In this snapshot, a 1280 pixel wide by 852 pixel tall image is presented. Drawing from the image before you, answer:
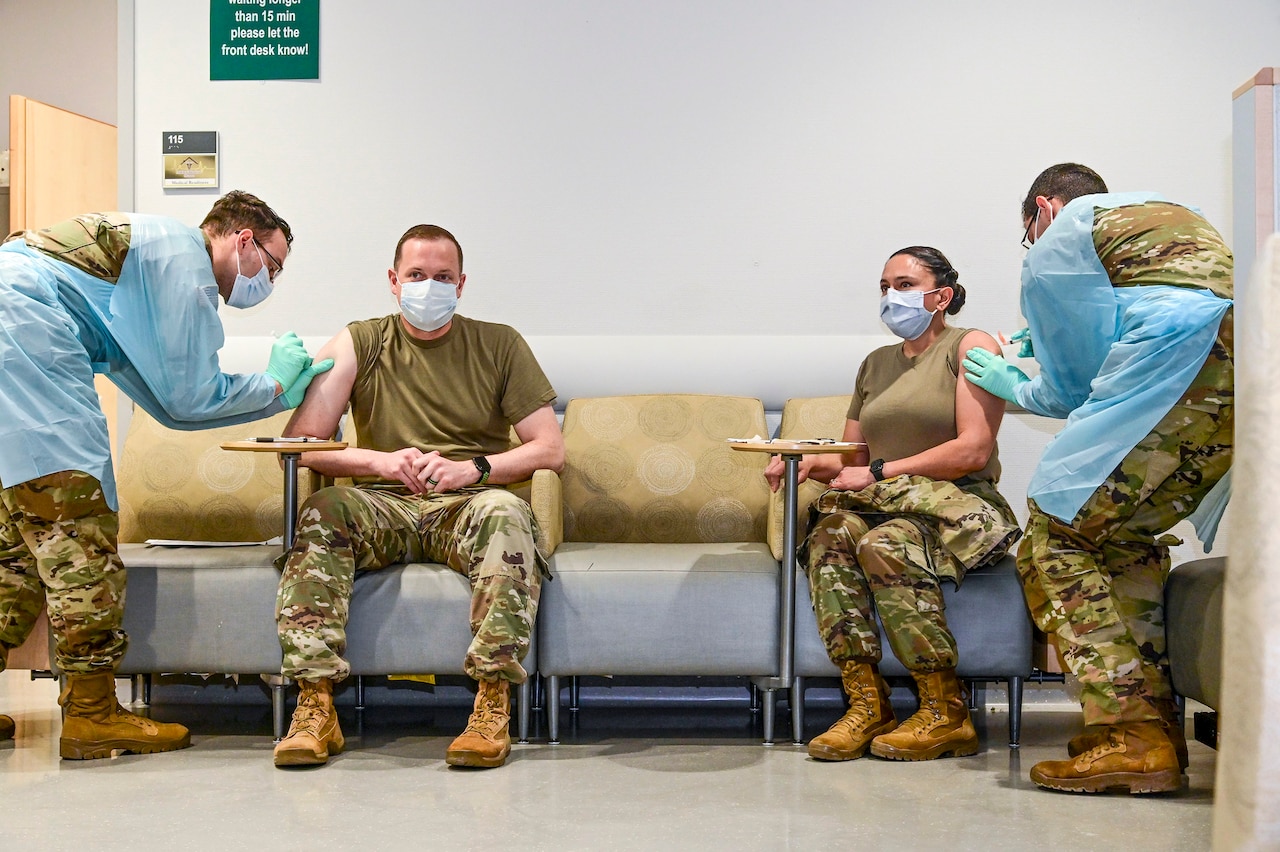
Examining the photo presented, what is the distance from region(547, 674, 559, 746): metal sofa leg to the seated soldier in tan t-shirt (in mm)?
222

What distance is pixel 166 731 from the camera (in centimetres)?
282

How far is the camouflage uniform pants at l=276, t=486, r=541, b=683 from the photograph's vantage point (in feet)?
8.80

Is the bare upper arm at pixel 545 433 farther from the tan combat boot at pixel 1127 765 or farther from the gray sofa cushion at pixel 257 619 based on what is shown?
the tan combat boot at pixel 1127 765

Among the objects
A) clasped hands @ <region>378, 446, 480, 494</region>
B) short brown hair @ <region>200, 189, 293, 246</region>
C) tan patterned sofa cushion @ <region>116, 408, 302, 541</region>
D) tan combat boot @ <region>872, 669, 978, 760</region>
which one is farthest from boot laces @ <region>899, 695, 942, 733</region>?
short brown hair @ <region>200, 189, 293, 246</region>

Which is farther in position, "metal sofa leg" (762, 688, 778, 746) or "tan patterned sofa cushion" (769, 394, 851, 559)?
"tan patterned sofa cushion" (769, 394, 851, 559)

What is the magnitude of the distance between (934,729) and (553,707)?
900 millimetres

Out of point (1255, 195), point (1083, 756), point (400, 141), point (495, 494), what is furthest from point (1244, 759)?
point (400, 141)

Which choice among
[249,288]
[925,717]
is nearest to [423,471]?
[249,288]

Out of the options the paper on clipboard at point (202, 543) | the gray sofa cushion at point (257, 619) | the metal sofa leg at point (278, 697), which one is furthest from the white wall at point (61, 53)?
the metal sofa leg at point (278, 697)

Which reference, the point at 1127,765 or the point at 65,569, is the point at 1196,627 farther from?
the point at 65,569

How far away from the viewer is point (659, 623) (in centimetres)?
289

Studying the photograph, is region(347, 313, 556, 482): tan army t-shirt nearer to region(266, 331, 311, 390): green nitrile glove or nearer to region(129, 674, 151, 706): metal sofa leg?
region(266, 331, 311, 390): green nitrile glove

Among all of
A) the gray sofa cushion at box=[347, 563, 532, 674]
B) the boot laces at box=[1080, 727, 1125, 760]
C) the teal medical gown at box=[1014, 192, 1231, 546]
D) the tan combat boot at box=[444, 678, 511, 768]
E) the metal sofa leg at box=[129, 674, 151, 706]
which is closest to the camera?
the teal medical gown at box=[1014, 192, 1231, 546]

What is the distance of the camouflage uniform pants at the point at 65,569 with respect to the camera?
2.65 metres
